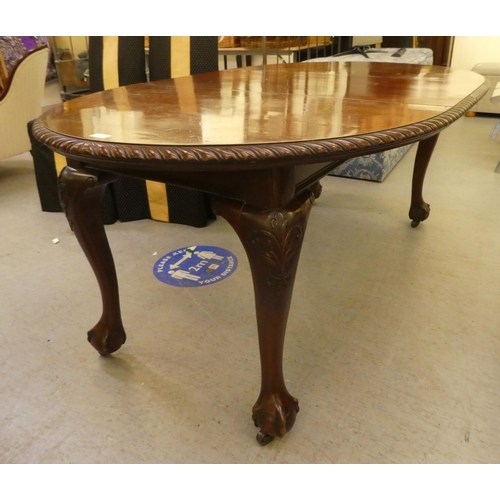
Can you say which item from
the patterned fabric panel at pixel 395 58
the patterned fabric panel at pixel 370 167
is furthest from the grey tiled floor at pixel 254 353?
the patterned fabric panel at pixel 395 58

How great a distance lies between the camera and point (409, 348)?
120 centimetres

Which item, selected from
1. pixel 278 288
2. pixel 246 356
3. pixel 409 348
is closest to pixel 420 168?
pixel 409 348

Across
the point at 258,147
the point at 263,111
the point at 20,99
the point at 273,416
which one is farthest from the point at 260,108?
the point at 20,99

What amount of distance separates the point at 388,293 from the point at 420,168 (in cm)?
64

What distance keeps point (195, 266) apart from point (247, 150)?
1.06 meters

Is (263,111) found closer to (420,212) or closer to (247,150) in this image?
(247,150)

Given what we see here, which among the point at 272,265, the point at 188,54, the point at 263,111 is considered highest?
the point at 188,54

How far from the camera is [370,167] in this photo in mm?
2418

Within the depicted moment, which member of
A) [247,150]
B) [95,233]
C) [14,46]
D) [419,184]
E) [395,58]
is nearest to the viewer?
[247,150]

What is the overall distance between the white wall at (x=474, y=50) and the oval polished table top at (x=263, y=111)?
346 centimetres

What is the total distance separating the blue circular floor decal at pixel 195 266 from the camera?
157cm
